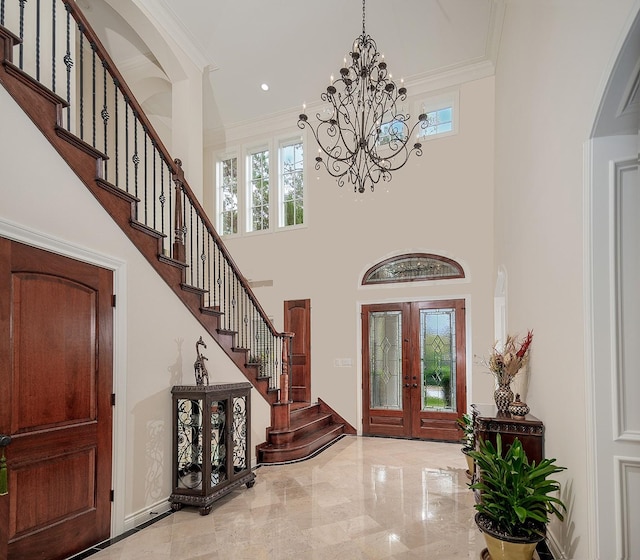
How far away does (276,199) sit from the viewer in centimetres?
820

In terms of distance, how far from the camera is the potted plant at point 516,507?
2557 millimetres

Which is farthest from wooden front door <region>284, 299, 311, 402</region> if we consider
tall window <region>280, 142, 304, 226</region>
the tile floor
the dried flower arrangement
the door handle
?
the door handle

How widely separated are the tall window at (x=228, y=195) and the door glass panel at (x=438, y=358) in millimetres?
4096

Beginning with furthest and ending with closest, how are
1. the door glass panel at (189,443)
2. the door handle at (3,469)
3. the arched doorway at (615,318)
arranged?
1. the door glass panel at (189,443)
2. the door handle at (3,469)
3. the arched doorway at (615,318)

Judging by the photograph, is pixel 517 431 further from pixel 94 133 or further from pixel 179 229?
pixel 94 133

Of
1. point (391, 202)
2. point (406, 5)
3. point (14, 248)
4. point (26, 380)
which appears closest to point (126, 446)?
point (26, 380)

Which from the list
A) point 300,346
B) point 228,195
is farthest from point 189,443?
point 228,195

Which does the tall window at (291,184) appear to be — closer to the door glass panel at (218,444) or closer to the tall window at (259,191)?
the tall window at (259,191)

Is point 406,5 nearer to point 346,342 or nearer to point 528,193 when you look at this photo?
point 528,193

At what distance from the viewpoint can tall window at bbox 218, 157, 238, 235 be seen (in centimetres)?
865

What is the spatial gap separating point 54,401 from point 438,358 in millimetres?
5205

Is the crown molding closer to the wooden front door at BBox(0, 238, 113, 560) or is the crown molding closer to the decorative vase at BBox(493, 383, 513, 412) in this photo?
the decorative vase at BBox(493, 383, 513, 412)

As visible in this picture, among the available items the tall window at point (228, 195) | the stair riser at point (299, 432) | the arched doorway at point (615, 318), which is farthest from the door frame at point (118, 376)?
the tall window at point (228, 195)

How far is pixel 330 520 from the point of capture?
370 centimetres
